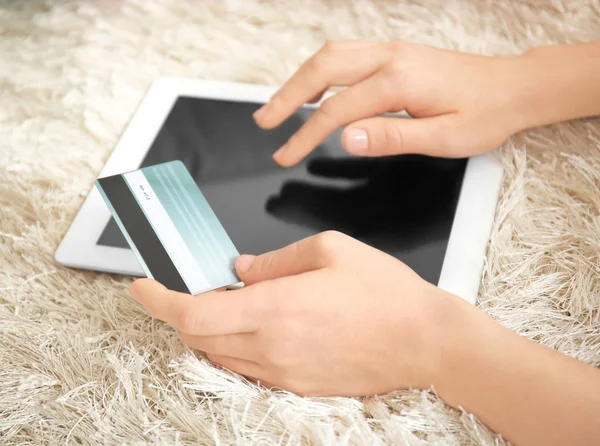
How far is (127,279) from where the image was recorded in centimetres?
65

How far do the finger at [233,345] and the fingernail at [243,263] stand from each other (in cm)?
6

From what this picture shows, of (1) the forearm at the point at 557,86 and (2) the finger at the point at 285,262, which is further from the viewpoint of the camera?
(1) the forearm at the point at 557,86

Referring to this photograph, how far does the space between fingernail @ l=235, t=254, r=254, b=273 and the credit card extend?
1 cm

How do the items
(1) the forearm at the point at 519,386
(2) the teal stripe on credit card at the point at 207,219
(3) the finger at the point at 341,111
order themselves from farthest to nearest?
(3) the finger at the point at 341,111 < (2) the teal stripe on credit card at the point at 207,219 < (1) the forearm at the point at 519,386

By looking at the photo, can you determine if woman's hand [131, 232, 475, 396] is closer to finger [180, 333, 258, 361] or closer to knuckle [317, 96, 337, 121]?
finger [180, 333, 258, 361]

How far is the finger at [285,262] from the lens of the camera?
20.9 inches

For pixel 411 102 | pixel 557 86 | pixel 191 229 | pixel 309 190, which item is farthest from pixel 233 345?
pixel 557 86

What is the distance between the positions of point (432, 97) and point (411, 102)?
0.02m

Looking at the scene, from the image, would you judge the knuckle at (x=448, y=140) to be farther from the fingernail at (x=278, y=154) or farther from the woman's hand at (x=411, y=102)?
the fingernail at (x=278, y=154)

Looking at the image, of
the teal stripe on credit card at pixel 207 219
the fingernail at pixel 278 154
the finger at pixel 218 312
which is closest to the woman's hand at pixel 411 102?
the fingernail at pixel 278 154

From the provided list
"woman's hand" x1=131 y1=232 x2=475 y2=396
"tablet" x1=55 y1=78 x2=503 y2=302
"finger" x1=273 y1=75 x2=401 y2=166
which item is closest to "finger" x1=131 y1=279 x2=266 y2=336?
"woman's hand" x1=131 y1=232 x2=475 y2=396

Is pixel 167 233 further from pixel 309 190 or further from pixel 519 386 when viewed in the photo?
pixel 519 386

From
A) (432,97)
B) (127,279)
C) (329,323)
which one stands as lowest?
(127,279)

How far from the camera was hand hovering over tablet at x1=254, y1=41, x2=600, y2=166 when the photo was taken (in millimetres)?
673
